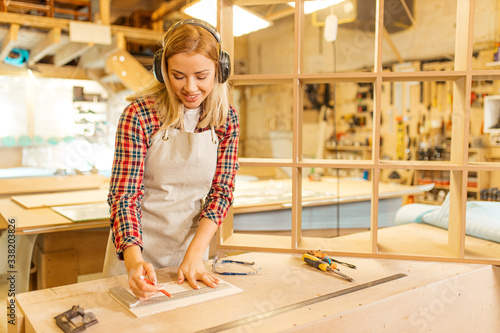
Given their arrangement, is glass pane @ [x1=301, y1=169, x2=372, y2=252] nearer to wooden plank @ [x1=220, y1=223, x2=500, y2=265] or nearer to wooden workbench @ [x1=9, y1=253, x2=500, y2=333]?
wooden plank @ [x1=220, y1=223, x2=500, y2=265]

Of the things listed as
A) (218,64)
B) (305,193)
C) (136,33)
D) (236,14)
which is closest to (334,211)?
(305,193)

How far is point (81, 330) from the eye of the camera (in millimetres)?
831

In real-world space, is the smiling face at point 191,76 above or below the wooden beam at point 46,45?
below

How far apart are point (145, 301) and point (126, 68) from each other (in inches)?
137

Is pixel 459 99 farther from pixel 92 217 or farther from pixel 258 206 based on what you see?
pixel 92 217

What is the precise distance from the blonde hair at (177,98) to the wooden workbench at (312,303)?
1.52ft

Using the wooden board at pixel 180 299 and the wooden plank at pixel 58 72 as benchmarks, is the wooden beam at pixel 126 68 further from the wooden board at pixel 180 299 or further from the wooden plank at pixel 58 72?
the wooden board at pixel 180 299

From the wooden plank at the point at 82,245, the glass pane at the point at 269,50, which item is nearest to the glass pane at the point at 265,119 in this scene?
the glass pane at the point at 269,50

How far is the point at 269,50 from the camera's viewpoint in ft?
25.1

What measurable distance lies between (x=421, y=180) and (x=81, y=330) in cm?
510

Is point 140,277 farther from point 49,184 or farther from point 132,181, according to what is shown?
point 49,184

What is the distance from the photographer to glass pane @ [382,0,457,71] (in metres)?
4.83

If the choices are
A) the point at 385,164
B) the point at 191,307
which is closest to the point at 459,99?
the point at 385,164

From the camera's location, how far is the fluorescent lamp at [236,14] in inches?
101
